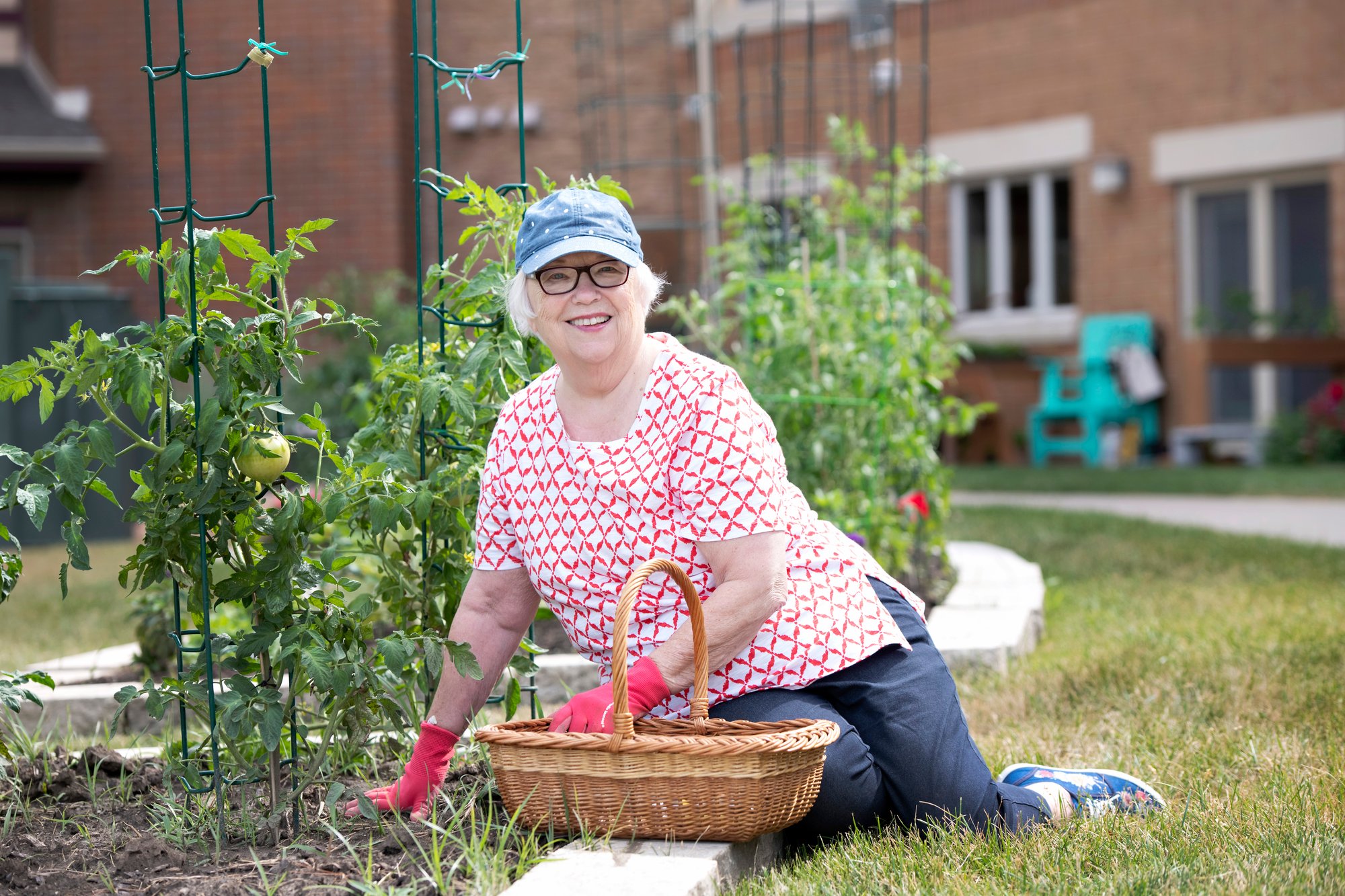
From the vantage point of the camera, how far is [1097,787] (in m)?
2.46

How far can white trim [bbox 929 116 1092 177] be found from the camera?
11570mm

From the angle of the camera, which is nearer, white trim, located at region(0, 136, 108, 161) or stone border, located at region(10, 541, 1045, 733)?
stone border, located at region(10, 541, 1045, 733)

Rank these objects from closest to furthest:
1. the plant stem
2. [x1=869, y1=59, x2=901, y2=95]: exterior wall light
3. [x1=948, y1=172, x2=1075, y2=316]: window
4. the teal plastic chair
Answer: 1. the plant stem
2. [x1=869, y1=59, x2=901, y2=95]: exterior wall light
3. the teal plastic chair
4. [x1=948, y1=172, x2=1075, y2=316]: window

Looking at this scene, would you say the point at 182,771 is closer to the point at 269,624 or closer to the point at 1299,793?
the point at 269,624

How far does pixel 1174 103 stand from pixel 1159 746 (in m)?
9.32

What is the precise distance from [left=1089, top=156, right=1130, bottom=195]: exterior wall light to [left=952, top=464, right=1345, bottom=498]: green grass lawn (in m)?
2.43

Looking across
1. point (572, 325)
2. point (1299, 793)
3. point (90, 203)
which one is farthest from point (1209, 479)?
point (90, 203)

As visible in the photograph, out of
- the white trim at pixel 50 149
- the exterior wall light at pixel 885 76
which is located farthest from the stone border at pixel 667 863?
the white trim at pixel 50 149

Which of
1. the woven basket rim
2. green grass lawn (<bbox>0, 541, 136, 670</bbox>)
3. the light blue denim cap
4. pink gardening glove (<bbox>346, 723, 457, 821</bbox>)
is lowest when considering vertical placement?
green grass lawn (<bbox>0, 541, 136, 670</bbox>)

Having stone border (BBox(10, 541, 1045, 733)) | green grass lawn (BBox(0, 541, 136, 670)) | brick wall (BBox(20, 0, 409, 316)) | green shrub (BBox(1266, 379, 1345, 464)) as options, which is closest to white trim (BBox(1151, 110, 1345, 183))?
green shrub (BBox(1266, 379, 1345, 464))

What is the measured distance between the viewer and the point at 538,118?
1215 centimetres

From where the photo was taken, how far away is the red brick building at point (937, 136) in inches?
423

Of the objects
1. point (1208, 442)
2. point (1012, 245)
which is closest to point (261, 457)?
point (1208, 442)

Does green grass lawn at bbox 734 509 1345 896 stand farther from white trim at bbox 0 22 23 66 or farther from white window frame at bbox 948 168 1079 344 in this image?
white trim at bbox 0 22 23 66
